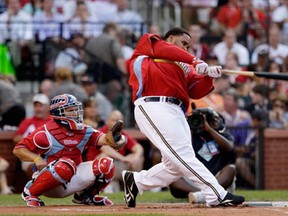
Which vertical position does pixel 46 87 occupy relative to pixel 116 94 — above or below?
above

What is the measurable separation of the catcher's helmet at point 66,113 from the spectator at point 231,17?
896cm

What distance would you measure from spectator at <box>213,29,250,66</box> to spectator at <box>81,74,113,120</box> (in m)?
2.63

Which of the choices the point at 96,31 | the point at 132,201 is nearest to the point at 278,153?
the point at 96,31

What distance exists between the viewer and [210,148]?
38.9ft

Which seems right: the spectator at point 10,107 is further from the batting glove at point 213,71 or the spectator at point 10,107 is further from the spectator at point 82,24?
the batting glove at point 213,71

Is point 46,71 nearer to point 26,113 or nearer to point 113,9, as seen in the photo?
point 26,113

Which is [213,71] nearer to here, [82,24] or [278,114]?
[278,114]

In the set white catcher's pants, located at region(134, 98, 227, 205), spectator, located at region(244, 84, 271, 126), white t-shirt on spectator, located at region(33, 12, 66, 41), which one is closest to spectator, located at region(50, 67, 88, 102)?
white t-shirt on spectator, located at region(33, 12, 66, 41)

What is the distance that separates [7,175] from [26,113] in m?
1.55

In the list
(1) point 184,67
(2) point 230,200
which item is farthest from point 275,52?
(2) point 230,200

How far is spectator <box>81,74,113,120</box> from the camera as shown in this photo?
54.1 ft

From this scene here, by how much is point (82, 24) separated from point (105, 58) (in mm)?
828

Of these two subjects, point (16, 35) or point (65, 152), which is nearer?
point (65, 152)

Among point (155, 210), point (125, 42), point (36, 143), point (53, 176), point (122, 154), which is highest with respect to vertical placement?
point (125, 42)
